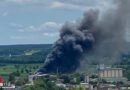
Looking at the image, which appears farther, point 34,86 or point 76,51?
point 76,51

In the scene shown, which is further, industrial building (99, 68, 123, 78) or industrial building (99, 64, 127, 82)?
industrial building (99, 68, 123, 78)

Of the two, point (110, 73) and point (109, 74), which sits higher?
point (110, 73)

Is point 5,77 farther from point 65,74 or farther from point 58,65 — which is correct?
point 58,65

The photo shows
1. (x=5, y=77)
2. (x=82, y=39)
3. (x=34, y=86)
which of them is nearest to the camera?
(x=34, y=86)

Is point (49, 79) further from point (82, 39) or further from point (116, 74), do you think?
point (116, 74)

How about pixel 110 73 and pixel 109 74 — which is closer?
pixel 109 74

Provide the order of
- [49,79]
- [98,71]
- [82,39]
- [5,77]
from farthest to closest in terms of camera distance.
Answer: [98,71]
[5,77]
[49,79]
[82,39]

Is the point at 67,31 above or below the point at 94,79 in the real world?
above

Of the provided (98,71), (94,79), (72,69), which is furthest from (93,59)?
(98,71)

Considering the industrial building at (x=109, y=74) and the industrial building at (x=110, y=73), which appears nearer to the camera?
the industrial building at (x=109, y=74)
